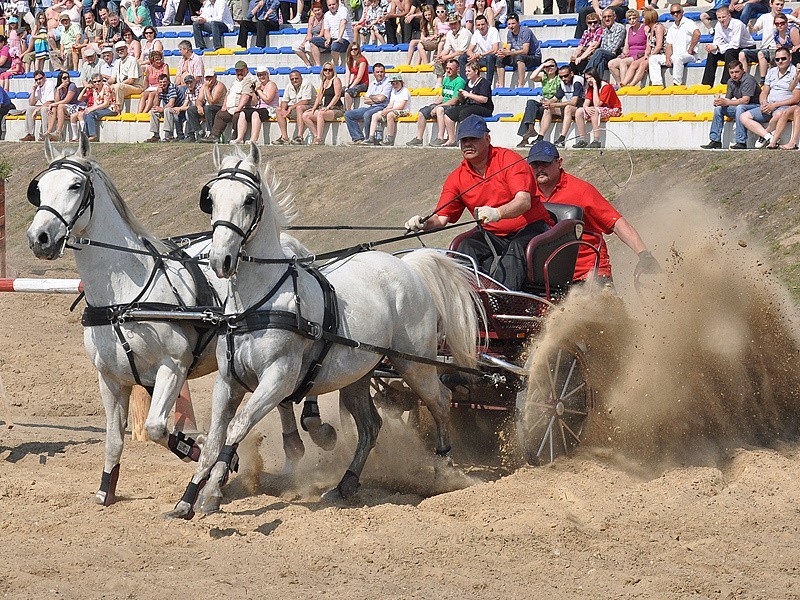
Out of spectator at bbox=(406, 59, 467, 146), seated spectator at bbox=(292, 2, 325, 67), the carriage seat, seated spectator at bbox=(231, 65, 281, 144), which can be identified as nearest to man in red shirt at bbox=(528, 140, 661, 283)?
the carriage seat

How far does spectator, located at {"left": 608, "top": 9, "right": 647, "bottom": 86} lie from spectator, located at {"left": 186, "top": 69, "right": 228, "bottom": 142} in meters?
6.80

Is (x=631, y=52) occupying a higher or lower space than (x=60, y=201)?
lower

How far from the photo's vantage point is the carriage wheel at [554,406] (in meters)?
6.93

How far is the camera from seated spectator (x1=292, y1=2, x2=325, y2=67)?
66.5ft

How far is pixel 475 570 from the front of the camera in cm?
514

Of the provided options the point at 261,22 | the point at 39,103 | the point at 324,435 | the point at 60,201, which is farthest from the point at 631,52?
the point at 39,103

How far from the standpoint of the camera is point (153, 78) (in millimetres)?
21219

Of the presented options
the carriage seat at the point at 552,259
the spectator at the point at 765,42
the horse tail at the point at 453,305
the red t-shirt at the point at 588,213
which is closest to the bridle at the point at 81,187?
the horse tail at the point at 453,305

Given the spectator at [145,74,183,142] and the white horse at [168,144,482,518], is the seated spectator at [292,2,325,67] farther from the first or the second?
the white horse at [168,144,482,518]

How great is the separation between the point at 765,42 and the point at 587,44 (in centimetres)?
247

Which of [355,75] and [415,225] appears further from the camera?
[355,75]

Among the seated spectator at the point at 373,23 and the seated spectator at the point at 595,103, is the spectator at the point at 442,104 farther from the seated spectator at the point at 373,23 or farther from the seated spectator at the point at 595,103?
the seated spectator at the point at 373,23

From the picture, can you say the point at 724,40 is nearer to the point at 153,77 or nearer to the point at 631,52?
the point at 631,52

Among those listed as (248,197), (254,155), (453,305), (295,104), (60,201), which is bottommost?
(295,104)
